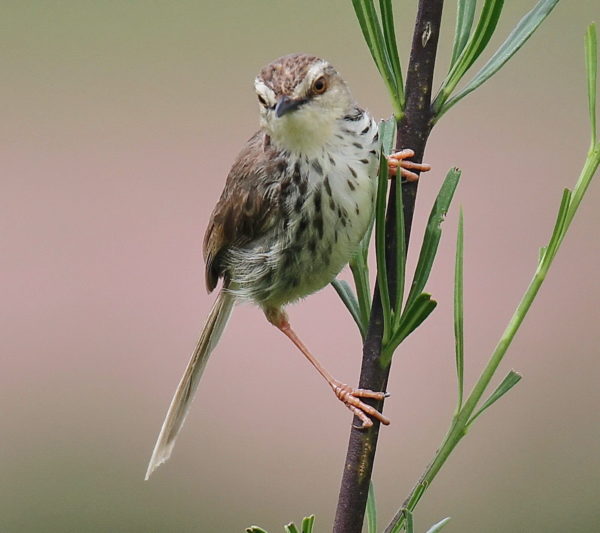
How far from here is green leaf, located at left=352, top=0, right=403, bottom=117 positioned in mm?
1169

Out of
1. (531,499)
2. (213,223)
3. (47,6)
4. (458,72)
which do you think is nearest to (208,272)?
(213,223)

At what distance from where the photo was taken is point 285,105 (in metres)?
2.07

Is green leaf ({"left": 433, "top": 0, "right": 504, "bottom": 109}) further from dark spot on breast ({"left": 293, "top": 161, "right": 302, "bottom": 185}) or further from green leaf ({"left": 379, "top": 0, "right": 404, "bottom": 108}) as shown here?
dark spot on breast ({"left": 293, "top": 161, "right": 302, "bottom": 185})

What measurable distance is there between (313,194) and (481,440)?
333 centimetres

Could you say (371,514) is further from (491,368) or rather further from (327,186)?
(327,186)

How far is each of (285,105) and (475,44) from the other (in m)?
0.92

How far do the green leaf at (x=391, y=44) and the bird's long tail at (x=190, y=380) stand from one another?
68 cm

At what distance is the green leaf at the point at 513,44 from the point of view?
3.86ft

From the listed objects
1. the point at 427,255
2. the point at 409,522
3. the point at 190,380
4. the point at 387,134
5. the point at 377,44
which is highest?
the point at 377,44

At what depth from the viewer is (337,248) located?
89.2 inches

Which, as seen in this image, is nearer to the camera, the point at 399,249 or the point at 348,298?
the point at 399,249

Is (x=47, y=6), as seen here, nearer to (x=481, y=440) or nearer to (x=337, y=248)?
(x=481, y=440)

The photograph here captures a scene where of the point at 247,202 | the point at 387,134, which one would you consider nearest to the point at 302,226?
the point at 247,202

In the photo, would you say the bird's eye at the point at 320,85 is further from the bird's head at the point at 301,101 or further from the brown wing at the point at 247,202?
the brown wing at the point at 247,202
